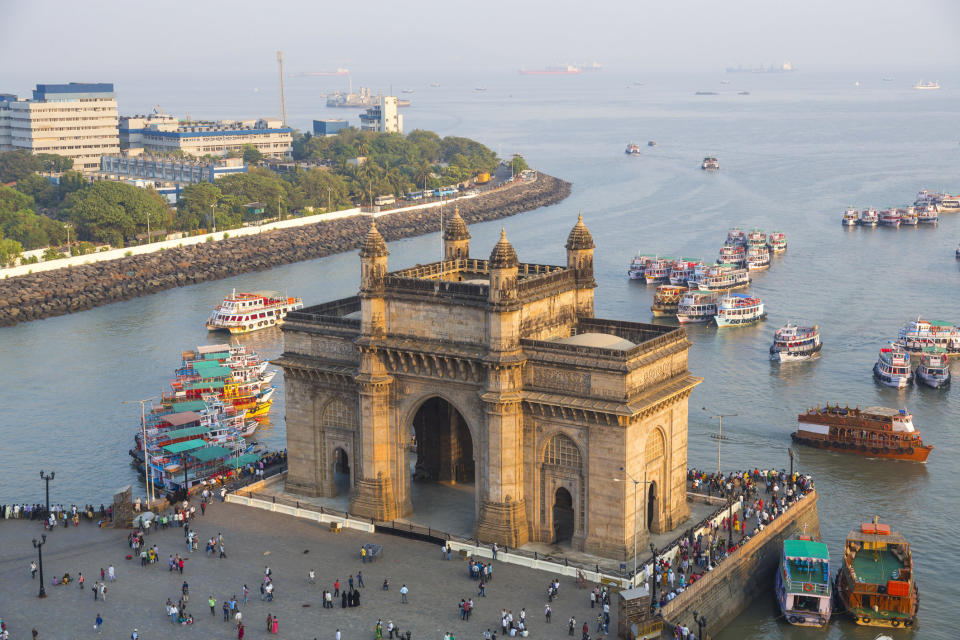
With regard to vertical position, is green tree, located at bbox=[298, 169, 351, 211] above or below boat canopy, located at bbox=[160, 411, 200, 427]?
above

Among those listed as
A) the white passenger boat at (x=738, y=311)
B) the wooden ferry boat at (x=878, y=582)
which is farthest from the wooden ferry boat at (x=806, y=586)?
the white passenger boat at (x=738, y=311)

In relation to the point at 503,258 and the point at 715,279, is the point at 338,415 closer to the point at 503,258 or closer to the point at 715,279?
the point at 503,258

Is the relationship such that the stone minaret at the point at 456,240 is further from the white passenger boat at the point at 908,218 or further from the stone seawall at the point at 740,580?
the white passenger boat at the point at 908,218

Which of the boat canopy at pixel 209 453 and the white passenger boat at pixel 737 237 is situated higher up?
the white passenger boat at pixel 737 237

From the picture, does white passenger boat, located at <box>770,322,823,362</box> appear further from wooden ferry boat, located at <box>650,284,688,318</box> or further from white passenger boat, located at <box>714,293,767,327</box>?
wooden ferry boat, located at <box>650,284,688,318</box>

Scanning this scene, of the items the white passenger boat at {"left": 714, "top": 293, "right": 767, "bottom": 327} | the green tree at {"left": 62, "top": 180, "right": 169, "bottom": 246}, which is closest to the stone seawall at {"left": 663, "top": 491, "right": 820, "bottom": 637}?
the white passenger boat at {"left": 714, "top": 293, "right": 767, "bottom": 327}

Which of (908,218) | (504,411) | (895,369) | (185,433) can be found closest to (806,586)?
(504,411)

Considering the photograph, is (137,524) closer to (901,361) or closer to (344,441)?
(344,441)
